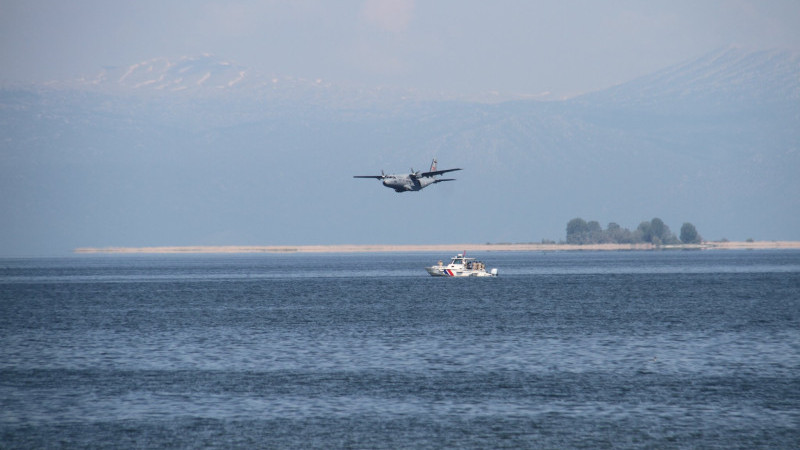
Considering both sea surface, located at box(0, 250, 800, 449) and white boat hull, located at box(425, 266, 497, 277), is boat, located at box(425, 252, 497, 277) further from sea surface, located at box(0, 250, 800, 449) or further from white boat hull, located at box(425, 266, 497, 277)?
sea surface, located at box(0, 250, 800, 449)

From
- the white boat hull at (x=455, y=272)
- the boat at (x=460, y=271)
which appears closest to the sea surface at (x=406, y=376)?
the white boat hull at (x=455, y=272)

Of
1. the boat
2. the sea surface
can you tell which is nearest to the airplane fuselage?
the boat

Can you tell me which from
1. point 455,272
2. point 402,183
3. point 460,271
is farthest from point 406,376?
point 460,271

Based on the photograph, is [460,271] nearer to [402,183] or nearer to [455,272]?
[455,272]

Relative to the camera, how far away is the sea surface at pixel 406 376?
3744 cm

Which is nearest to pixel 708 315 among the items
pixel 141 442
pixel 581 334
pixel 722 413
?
pixel 581 334

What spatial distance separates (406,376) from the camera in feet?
168

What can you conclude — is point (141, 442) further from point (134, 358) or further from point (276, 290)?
point (276, 290)

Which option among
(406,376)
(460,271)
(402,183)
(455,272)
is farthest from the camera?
(460,271)

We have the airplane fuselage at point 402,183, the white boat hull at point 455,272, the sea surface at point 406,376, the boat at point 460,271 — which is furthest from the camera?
the boat at point 460,271

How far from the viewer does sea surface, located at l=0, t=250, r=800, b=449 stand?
1474 inches

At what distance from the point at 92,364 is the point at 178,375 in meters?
8.25

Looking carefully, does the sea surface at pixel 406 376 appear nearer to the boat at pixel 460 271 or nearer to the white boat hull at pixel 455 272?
the white boat hull at pixel 455 272

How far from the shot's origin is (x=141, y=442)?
36.3 m
